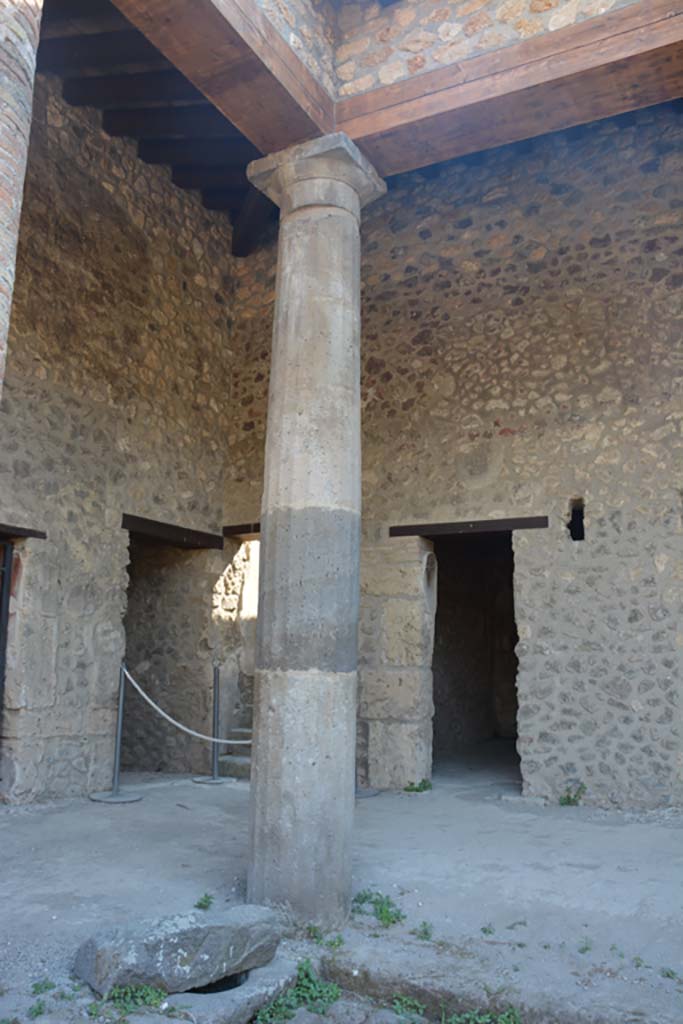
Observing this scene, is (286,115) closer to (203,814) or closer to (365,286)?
(365,286)

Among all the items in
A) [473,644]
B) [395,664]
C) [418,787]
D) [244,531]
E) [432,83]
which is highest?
[432,83]

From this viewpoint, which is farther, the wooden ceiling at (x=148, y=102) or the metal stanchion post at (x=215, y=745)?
the metal stanchion post at (x=215, y=745)

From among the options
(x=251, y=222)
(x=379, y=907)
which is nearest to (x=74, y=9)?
(x=251, y=222)

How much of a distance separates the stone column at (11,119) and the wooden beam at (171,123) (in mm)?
5198

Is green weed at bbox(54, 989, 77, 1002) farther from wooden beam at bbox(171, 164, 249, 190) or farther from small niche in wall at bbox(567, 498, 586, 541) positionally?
wooden beam at bbox(171, 164, 249, 190)

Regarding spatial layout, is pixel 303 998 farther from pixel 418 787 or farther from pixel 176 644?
pixel 176 644

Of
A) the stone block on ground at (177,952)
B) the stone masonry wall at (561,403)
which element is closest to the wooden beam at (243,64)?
the stone masonry wall at (561,403)

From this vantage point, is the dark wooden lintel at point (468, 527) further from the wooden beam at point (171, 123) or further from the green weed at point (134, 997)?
the green weed at point (134, 997)

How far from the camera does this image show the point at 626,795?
6.47 metres

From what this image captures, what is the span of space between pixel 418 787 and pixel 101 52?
21.8 ft

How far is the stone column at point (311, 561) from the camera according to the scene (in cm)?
387

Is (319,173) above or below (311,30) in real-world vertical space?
below

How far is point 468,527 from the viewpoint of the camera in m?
7.52

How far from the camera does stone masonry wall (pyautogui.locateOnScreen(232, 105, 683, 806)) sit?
21.9ft
